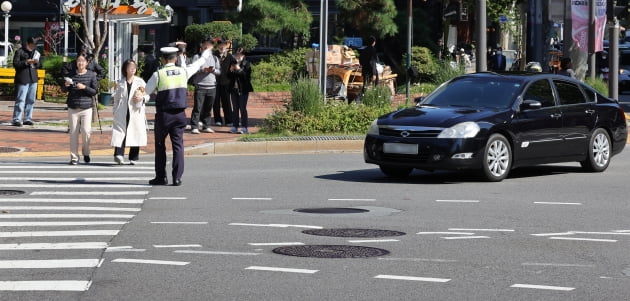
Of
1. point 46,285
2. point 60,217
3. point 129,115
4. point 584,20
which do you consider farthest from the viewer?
point 584,20

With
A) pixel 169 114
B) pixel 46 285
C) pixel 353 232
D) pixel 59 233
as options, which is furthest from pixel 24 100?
pixel 46 285

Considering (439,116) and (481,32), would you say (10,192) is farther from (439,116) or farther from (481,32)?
(481,32)

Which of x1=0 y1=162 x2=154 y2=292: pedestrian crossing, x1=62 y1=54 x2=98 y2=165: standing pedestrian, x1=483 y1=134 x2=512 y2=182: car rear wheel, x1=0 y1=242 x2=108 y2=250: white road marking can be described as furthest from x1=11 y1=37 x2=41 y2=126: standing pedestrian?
x1=0 y1=242 x2=108 y2=250: white road marking

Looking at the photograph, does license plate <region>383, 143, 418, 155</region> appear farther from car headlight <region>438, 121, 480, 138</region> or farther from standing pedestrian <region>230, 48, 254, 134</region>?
standing pedestrian <region>230, 48, 254, 134</region>

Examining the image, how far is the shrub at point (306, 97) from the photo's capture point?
938 inches

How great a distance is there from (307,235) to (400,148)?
5444 mm

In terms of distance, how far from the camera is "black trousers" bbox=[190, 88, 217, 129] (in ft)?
81.1

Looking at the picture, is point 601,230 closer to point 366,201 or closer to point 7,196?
point 366,201

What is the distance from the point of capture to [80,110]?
19797 millimetres

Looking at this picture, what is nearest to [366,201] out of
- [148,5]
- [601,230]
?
[601,230]

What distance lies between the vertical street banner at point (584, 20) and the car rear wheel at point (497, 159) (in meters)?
12.4

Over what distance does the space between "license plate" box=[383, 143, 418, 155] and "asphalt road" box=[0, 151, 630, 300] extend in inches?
15.8

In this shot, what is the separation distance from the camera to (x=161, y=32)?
6469 cm

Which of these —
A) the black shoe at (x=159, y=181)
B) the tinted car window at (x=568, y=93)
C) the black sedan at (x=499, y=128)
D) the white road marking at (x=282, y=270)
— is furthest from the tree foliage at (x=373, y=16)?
the white road marking at (x=282, y=270)
